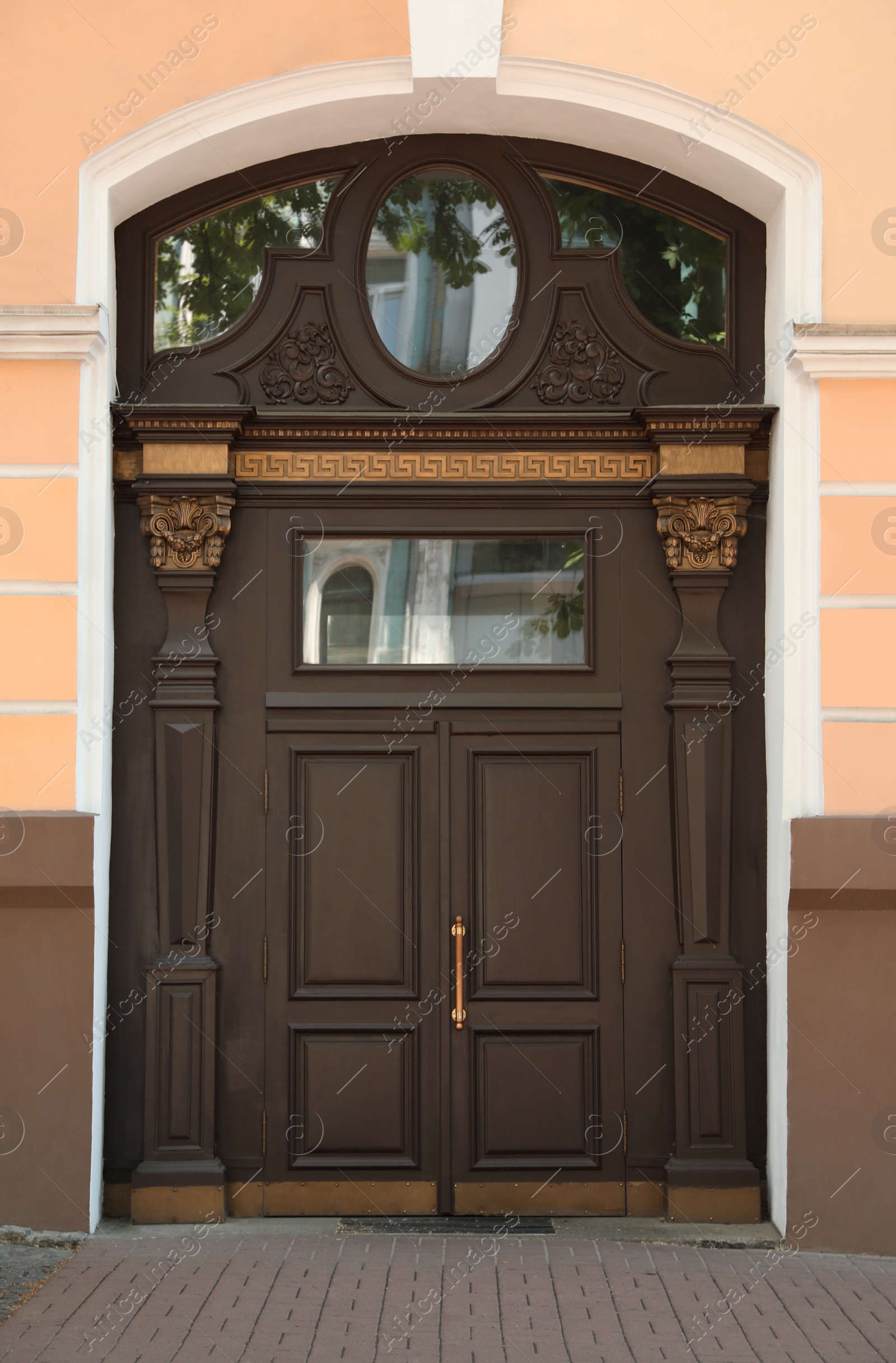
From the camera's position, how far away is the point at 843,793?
5.71 m

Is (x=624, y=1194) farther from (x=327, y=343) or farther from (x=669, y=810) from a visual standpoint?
(x=327, y=343)

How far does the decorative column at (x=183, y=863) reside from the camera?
5727 millimetres

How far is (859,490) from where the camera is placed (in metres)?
5.78

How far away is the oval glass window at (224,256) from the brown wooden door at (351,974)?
211 centimetres

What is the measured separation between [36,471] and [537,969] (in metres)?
3.32

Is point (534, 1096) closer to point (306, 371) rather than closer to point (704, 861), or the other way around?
point (704, 861)

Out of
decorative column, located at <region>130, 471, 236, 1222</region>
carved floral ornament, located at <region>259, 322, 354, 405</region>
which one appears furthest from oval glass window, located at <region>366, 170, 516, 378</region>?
decorative column, located at <region>130, 471, 236, 1222</region>

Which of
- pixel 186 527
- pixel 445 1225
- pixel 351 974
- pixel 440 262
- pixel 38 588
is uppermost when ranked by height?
pixel 440 262

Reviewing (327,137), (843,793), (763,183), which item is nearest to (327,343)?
(327,137)

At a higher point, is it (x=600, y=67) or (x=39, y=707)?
(x=600, y=67)

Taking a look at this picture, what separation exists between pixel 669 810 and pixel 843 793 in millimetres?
814

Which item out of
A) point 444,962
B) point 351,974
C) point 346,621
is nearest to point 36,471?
point 346,621

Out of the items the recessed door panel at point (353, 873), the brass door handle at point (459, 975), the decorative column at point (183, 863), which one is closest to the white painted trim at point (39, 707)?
the decorative column at point (183, 863)

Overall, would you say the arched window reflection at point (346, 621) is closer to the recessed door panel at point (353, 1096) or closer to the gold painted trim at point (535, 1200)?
the recessed door panel at point (353, 1096)
